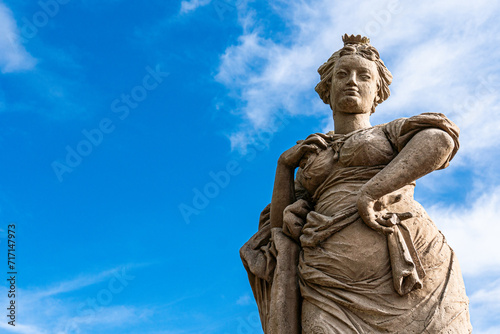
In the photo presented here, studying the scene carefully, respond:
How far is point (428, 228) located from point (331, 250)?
1.11 meters

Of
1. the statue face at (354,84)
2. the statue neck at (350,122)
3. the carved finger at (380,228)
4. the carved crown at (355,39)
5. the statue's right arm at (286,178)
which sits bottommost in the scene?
the carved finger at (380,228)

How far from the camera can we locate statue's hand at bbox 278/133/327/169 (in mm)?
7160

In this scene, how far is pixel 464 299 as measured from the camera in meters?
6.10

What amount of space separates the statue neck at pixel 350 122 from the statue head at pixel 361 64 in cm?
21

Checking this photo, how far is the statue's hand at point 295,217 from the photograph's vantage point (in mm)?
6758

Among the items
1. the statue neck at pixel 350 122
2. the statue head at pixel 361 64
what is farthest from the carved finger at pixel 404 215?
the statue head at pixel 361 64

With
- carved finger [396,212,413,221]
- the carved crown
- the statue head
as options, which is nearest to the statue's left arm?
carved finger [396,212,413,221]

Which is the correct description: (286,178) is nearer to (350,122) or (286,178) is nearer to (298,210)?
(298,210)

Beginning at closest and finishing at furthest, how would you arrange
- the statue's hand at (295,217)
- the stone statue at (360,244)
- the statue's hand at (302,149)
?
the stone statue at (360,244), the statue's hand at (295,217), the statue's hand at (302,149)

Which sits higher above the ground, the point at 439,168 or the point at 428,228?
the point at 439,168

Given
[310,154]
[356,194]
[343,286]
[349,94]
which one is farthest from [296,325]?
[349,94]

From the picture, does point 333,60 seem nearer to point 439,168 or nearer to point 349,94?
point 349,94

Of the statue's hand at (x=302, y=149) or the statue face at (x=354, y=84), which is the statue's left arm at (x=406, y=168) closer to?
the statue's hand at (x=302, y=149)

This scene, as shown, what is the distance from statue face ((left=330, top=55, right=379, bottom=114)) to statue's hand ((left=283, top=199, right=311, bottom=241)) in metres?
1.45
